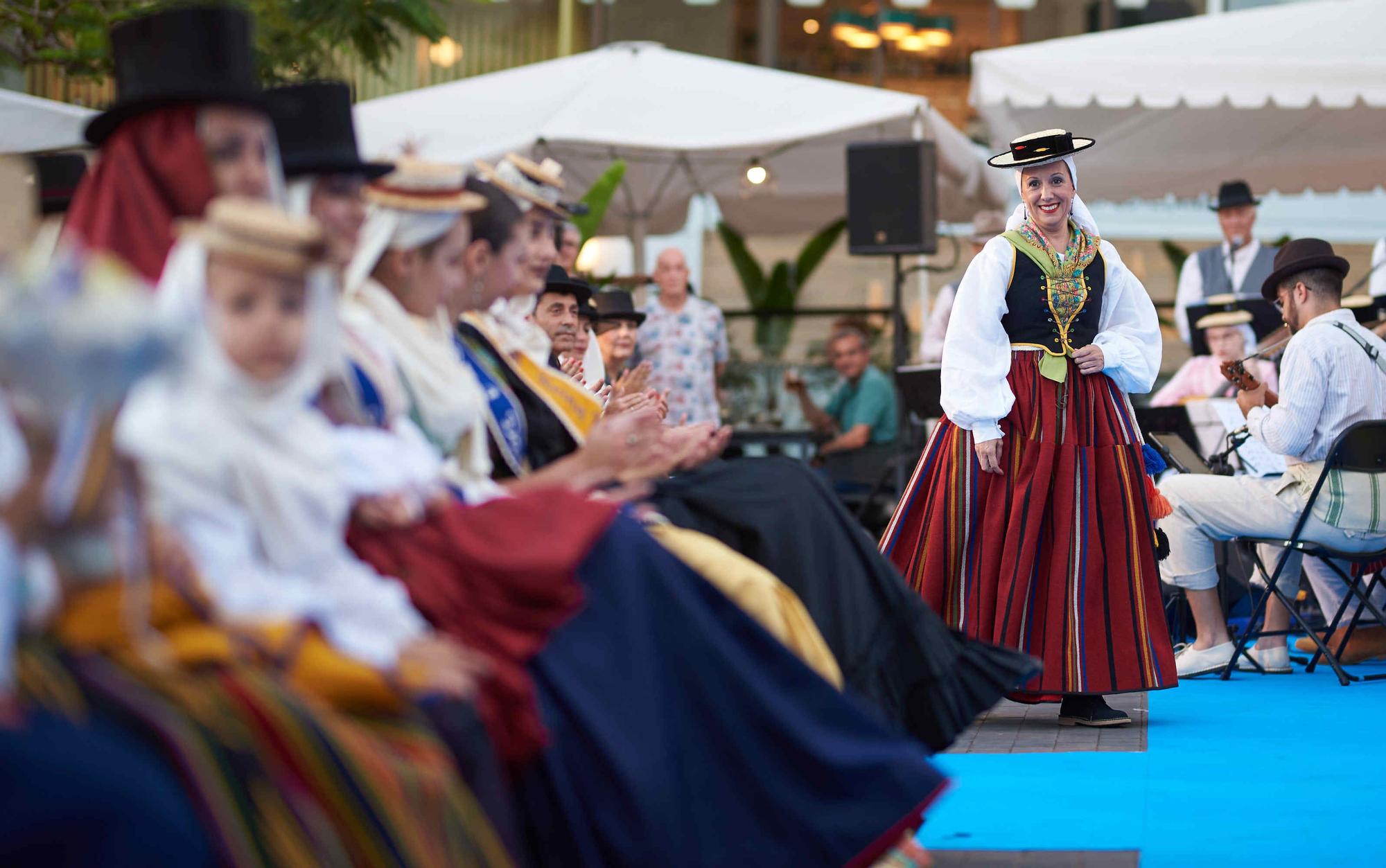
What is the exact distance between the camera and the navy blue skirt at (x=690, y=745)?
93.7 inches

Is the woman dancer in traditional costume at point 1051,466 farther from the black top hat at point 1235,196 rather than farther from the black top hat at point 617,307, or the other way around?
the black top hat at point 1235,196

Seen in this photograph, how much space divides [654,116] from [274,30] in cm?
232

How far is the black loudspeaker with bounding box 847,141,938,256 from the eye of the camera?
382 inches

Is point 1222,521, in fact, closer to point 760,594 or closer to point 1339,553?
point 1339,553

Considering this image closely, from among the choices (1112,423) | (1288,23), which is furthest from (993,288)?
(1288,23)

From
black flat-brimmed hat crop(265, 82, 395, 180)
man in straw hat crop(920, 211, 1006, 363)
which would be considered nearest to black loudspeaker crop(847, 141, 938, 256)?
man in straw hat crop(920, 211, 1006, 363)

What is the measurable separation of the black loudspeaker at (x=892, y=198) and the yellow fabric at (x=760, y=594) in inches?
277

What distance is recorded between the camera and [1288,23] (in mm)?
9438

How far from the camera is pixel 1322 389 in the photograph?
6.04 meters

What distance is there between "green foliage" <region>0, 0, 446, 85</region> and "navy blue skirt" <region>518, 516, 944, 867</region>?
7.63 meters

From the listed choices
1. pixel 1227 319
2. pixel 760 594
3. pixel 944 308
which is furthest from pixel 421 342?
pixel 944 308

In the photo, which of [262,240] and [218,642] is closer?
[218,642]

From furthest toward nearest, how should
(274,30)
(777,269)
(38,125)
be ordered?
(777,269) → (274,30) → (38,125)

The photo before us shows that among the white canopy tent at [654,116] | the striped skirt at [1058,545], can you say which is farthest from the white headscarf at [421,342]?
the white canopy tent at [654,116]
